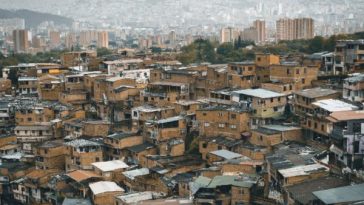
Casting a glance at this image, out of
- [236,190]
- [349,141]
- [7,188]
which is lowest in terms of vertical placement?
[7,188]

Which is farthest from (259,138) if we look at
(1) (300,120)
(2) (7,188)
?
(2) (7,188)

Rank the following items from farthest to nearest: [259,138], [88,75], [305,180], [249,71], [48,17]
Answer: [48,17] → [88,75] → [249,71] → [259,138] → [305,180]

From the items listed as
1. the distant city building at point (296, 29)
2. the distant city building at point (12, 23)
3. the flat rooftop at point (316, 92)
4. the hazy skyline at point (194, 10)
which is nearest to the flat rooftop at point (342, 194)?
the flat rooftop at point (316, 92)

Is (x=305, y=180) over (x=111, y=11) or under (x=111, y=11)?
under

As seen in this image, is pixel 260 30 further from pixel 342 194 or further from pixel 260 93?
pixel 342 194

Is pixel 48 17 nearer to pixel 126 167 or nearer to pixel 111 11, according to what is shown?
Answer: pixel 111 11

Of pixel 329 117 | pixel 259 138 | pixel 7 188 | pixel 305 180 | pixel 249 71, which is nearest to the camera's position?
pixel 305 180

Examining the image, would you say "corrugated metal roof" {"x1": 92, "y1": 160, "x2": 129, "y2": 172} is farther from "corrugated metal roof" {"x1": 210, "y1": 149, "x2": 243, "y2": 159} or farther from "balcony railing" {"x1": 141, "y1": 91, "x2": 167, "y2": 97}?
"balcony railing" {"x1": 141, "y1": 91, "x2": 167, "y2": 97}

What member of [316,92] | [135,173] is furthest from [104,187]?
[316,92]
